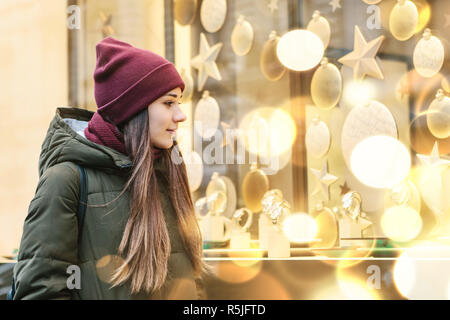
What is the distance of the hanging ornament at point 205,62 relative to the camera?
377cm

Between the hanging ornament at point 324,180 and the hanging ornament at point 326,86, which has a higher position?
the hanging ornament at point 326,86

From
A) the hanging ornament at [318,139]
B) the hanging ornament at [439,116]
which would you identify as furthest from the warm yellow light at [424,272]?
the hanging ornament at [318,139]

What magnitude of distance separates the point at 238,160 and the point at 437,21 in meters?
1.39

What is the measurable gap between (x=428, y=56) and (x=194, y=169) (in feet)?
5.34

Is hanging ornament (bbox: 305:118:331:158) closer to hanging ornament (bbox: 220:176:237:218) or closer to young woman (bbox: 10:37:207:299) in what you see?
hanging ornament (bbox: 220:176:237:218)

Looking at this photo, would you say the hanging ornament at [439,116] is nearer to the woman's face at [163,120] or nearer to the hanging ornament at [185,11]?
the woman's face at [163,120]

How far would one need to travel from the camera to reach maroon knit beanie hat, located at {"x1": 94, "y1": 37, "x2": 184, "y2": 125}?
5.51ft

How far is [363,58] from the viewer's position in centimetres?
303

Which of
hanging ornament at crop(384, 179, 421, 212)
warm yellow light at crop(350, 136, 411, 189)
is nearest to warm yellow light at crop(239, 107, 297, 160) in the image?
warm yellow light at crop(350, 136, 411, 189)

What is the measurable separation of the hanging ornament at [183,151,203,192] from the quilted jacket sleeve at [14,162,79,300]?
2265mm

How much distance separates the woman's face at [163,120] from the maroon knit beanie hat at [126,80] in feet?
0.08

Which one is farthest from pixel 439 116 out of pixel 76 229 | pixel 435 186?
pixel 76 229
